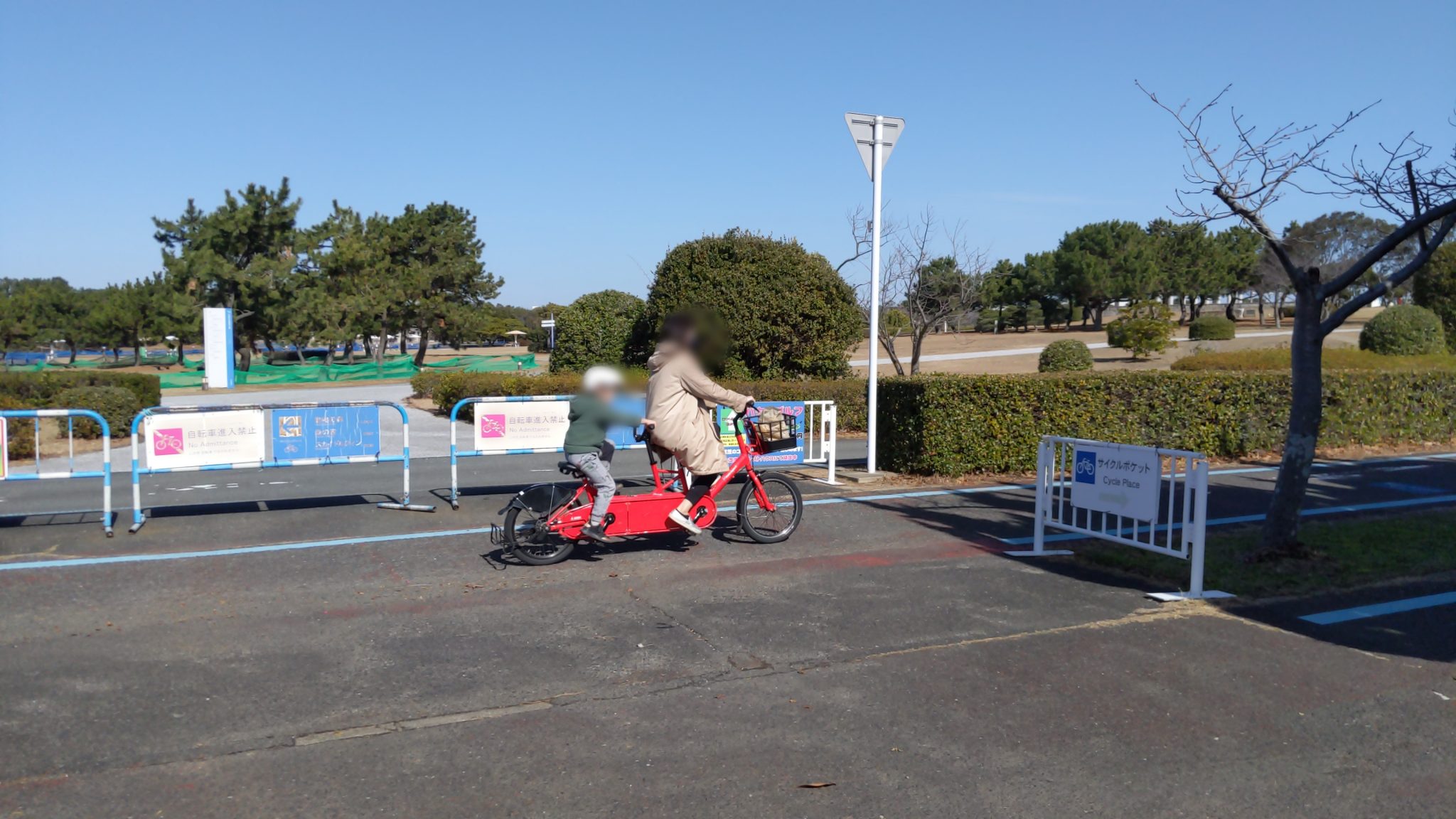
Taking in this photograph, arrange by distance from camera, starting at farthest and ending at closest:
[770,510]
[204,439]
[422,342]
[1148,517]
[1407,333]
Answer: [422,342] → [1407,333] → [204,439] → [770,510] → [1148,517]

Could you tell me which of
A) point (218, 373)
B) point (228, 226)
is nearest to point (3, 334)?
point (228, 226)

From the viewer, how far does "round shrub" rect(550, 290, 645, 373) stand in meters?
25.9

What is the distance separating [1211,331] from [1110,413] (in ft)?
132

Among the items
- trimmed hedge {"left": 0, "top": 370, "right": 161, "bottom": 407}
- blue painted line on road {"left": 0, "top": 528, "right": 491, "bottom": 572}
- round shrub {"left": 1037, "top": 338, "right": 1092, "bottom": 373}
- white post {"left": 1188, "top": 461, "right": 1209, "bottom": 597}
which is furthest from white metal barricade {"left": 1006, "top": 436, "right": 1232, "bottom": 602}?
trimmed hedge {"left": 0, "top": 370, "right": 161, "bottom": 407}

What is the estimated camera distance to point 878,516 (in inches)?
407

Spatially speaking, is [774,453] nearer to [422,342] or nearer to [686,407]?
[686,407]

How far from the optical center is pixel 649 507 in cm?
852

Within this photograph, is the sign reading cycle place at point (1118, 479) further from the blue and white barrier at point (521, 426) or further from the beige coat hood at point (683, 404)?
the blue and white barrier at point (521, 426)

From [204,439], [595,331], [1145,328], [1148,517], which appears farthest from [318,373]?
[1148,517]

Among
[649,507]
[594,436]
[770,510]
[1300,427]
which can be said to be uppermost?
[1300,427]

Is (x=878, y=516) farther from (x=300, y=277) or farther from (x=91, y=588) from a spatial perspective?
(x=300, y=277)

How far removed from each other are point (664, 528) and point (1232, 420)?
10.1 metres

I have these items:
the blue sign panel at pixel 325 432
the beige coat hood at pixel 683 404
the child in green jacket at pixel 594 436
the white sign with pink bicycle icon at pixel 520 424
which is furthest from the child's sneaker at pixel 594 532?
the blue sign panel at pixel 325 432

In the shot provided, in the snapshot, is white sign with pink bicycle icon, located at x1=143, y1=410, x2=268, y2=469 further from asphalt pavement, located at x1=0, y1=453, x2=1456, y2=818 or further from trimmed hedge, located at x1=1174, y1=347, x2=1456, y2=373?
trimmed hedge, located at x1=1174, y1=347, x2=1456, y2=373
